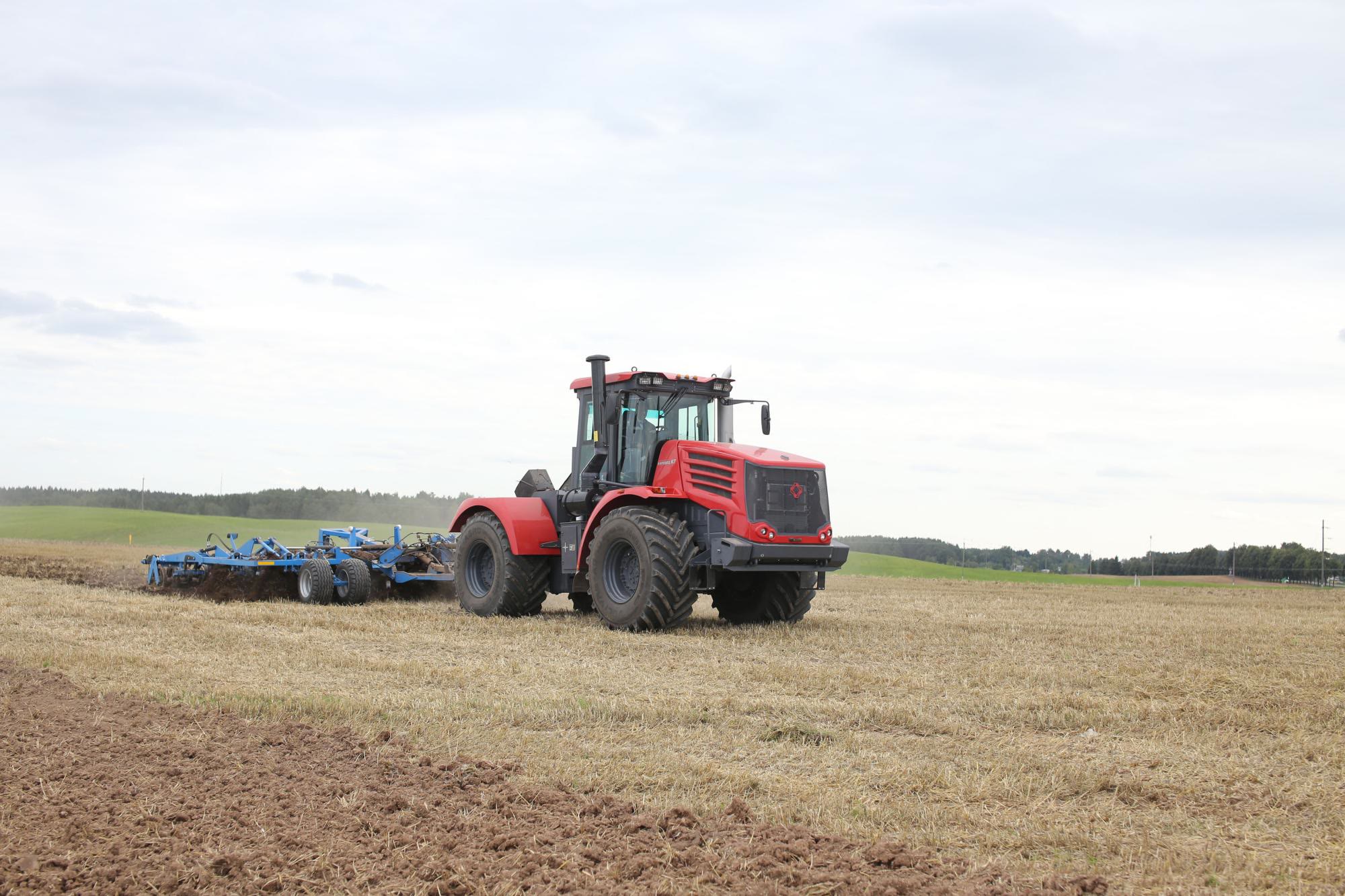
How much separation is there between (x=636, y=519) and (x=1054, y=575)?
1244 inches

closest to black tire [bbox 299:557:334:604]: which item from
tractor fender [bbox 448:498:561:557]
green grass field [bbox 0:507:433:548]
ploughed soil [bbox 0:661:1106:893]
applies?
tractor fender [bbox 448:498:561:557]

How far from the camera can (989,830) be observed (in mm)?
A: 4699

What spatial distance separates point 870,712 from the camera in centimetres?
719

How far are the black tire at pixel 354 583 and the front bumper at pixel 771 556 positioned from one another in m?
5.62

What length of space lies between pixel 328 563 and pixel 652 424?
17.5ft

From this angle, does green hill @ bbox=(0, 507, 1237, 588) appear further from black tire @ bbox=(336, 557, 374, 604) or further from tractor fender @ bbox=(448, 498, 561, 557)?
tractor fender @ bbox=(448, 498, 561, 557)

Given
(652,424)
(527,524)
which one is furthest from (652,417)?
(527,524)

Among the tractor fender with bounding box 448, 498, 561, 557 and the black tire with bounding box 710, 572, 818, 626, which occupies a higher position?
the tractor fender with bounding box 448, 498, 561, 557

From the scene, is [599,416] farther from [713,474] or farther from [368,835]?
[368,835]

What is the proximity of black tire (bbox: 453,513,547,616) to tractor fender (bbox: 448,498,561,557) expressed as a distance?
0.13 meters

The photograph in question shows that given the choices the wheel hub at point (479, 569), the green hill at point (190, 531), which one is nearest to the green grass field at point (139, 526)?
the green hill at point (190, 531)

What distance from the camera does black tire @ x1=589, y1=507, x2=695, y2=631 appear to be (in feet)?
37.9

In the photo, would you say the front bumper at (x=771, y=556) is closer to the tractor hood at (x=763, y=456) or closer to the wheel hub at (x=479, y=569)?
the tractor hood at (x=763, y=456)

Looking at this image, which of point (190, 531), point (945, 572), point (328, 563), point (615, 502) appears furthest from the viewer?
point (190, 531)
